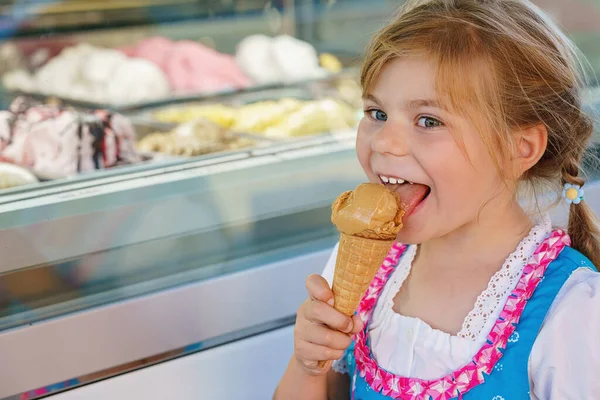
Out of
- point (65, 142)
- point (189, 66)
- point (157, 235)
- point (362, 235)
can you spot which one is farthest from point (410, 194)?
point (189, 66)

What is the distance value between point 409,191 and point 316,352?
0.96 ft

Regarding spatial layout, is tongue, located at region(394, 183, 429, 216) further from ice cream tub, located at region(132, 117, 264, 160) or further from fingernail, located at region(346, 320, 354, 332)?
ice cream tub, located at region(132, 117, 264, 160)

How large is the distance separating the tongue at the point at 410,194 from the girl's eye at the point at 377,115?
0.12 m

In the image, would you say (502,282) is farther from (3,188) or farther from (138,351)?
(3,188)

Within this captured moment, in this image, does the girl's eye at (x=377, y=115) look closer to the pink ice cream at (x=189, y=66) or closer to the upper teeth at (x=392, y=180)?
the upper teeth at (x=392, y=180)

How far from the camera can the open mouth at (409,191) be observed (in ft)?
3.67

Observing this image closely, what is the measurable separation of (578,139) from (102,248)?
0.94 meters

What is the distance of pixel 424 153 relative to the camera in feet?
3.57

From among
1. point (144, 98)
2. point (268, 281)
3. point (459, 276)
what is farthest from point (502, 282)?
point (144, 98)

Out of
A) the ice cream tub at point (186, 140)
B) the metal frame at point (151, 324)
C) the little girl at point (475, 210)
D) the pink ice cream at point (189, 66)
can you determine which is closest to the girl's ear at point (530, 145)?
the little girl at point (475, 210)

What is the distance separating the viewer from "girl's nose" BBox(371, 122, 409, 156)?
3.59ft

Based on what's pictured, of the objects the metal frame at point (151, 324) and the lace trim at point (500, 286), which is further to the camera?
the metal frame at point (151, 324)

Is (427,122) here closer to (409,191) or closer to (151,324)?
(409,191)

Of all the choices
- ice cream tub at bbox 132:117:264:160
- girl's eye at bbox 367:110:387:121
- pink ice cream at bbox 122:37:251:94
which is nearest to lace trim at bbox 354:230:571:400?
girl's eye at bbox 367:110:387:121
